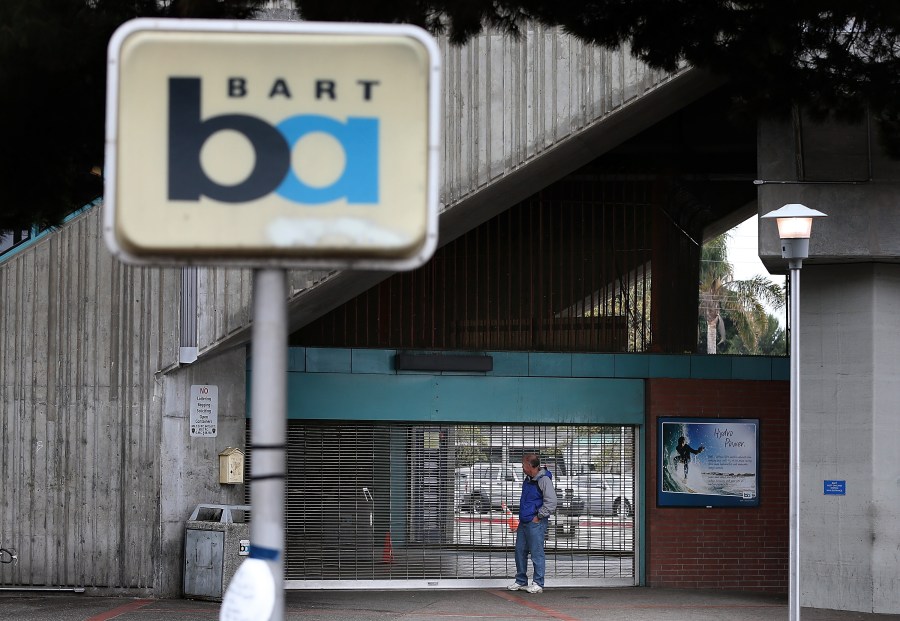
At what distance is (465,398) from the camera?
54.4 feet

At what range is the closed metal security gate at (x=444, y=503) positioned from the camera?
16.4 metres

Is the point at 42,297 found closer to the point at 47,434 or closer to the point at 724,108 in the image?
the point at 47,434

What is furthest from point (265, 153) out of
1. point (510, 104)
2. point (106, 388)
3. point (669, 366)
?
point (669, 366)

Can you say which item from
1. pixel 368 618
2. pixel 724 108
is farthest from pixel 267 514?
pixel 724 108

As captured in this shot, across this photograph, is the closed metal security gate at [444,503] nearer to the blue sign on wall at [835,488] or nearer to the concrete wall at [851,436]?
the concrete wall at [851,436]

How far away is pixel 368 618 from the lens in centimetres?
1333

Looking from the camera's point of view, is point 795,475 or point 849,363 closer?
point 795,475

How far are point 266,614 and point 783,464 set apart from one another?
14820 mm

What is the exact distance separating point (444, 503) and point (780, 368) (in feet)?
16.1

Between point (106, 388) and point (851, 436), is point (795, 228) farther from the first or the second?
point (106, 388)

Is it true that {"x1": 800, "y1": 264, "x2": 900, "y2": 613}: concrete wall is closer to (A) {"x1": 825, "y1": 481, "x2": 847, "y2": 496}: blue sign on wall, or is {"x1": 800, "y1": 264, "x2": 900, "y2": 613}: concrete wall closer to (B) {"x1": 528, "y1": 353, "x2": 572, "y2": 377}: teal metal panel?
(A) {"x1": 825, "y1": 481, "x2": 847, "y2": 496}: blue sign on wall

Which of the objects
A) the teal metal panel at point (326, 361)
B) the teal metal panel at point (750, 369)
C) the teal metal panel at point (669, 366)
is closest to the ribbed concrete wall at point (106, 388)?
the teal metal panel at point (326, 361)

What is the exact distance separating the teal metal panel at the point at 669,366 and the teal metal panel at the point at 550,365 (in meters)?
1.11

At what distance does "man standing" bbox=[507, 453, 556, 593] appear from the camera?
50.8 ft
